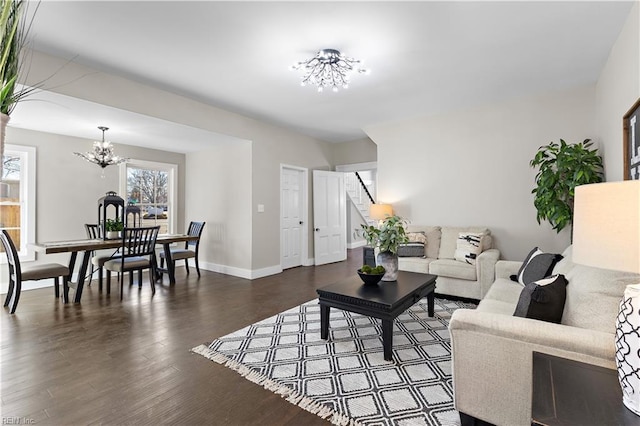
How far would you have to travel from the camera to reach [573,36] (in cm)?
271

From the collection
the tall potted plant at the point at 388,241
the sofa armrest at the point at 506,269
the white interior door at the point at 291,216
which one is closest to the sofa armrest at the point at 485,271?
the sofa armrest at the point at 506,269

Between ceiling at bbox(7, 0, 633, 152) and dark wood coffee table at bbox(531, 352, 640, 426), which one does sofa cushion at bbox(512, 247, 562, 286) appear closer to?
dark wood coffee table at bbox(531, 352, 640, 426)

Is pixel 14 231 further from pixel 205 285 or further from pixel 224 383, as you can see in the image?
pixel 224 383

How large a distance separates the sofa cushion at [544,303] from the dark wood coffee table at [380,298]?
88cm

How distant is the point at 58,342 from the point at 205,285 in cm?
209

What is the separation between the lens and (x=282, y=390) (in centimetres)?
199

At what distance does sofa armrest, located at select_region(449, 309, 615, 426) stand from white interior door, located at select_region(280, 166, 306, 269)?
4.45 meters

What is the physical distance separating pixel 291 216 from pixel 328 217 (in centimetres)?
94

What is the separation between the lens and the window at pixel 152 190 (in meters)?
5.70

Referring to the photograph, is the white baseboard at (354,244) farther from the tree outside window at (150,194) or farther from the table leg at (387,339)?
the table leg at (387,339)

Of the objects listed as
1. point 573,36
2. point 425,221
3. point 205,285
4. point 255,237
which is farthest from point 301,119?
point 573,36

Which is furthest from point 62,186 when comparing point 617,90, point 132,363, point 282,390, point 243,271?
point 617,90

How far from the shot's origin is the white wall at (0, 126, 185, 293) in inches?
181

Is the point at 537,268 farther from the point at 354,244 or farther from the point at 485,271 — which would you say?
the point at 354,244
